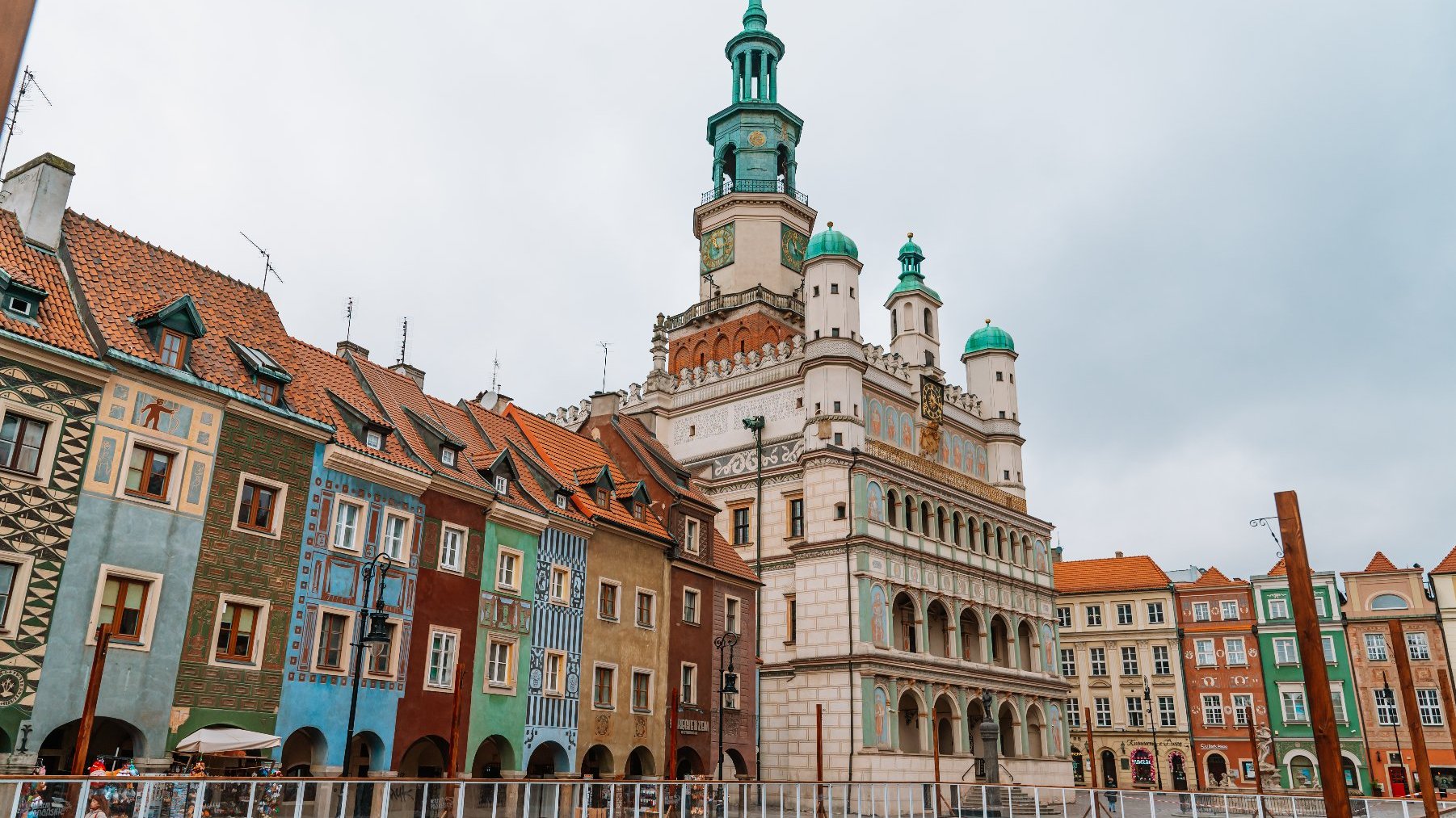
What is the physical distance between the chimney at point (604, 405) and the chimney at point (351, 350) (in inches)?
447

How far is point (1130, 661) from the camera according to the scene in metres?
71.2

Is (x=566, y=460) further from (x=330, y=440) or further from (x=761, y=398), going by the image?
(x=761, y=398)

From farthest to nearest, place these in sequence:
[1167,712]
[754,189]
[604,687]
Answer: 1. [1167,712]
2. [754,189]
3. [604,687]

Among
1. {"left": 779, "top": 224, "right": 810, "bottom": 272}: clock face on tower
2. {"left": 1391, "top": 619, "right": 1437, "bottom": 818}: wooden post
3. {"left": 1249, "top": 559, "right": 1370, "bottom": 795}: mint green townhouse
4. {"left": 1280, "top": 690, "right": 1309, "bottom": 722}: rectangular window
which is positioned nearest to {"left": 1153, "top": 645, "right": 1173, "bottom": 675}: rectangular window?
{"left": 1249, "top": 559, "right": 1370, "bottom": 795}: mint green townhouse

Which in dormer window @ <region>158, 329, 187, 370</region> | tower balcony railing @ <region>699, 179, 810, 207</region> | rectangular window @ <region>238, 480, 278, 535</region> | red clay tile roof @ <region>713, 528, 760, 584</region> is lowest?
rectangular window @ <region>238, 480, 278, 535</region>

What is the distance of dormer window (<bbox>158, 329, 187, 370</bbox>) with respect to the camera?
23016 millimetres

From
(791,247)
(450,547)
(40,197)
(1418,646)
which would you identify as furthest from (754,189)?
(1418,646)

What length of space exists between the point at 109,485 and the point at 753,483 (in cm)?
3208

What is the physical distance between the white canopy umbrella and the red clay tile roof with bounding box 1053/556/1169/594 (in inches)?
2339

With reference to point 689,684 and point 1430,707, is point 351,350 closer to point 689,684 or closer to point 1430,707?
point 689,684

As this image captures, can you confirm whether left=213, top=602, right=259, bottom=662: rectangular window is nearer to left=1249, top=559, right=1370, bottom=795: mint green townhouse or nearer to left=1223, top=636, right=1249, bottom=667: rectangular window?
left=1249, top=559, right=1370, bottom=795: mint green townhouse

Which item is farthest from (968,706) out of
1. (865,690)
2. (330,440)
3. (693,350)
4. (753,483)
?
(330,440)

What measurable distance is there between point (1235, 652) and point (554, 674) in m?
52.0

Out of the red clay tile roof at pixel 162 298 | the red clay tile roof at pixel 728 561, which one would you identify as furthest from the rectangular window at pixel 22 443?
the red clay tile roof at pixel 728 561
